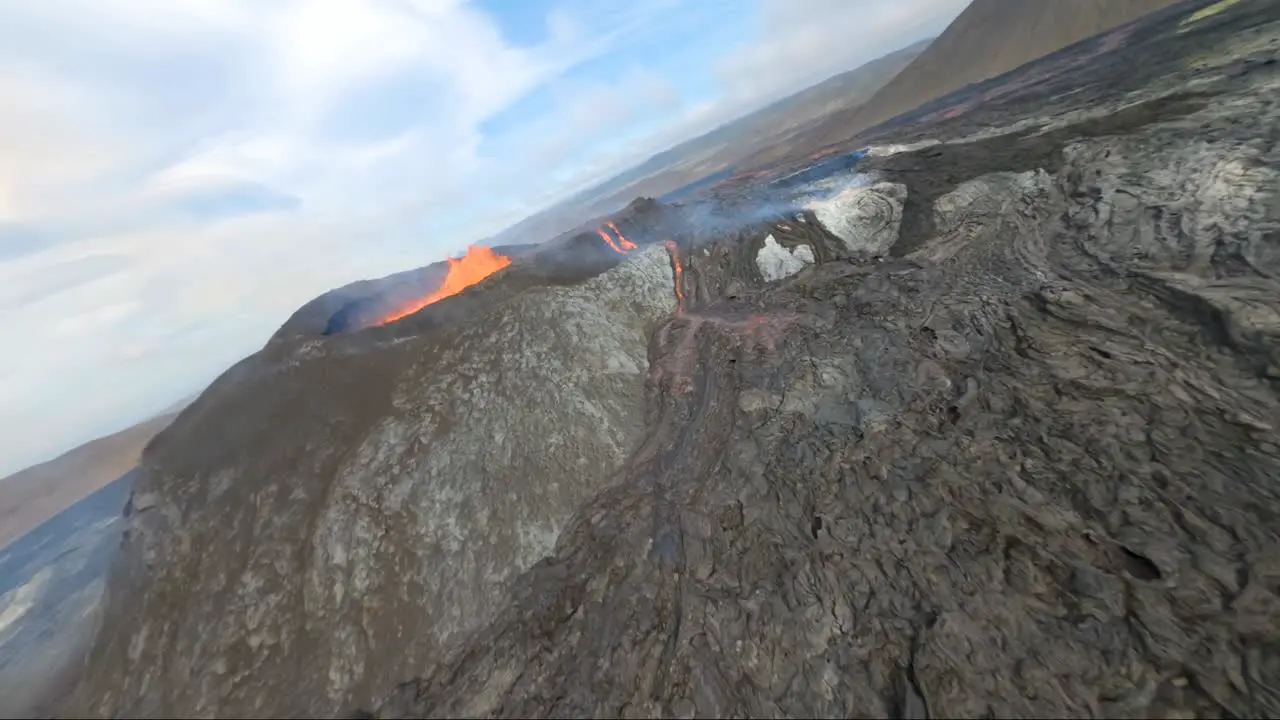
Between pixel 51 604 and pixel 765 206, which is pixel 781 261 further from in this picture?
pixel 51 604

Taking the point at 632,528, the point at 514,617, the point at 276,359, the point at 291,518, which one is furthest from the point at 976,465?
the point at 276,359

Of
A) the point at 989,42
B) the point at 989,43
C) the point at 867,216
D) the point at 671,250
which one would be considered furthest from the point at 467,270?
the point at 989,42

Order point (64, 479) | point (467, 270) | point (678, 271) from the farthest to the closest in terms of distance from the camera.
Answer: point (64, 479)
point (467, 270)
point (678, 271)

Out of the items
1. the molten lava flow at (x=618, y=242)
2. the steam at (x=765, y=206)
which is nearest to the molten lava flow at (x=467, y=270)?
the molten lava flow at (x=618, y=242)

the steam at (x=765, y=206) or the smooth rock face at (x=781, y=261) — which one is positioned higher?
the steam at (x=765, y=206)

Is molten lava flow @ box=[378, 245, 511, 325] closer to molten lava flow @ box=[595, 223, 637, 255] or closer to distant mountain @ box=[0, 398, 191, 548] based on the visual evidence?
molten lava flow @ box=[595, 223, 637, 255]

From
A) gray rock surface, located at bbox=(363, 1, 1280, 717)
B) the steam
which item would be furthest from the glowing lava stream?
gray rock surface, located at bbox=(363, 1, 1280, 717)

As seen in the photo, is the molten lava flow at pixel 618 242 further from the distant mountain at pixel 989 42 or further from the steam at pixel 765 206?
the distant mountain at pixel 989 42
